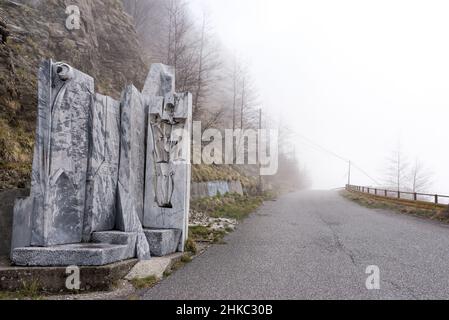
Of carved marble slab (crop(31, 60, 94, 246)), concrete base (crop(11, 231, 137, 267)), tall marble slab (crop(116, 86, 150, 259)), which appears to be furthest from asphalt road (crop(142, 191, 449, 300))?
carved marble slab (crop(31, 60, 94, 246))

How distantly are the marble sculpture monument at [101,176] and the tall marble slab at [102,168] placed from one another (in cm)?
2

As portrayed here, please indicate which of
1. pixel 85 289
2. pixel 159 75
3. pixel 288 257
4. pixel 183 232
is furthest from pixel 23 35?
pixel 288 257

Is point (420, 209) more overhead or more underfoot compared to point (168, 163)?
more underfoot

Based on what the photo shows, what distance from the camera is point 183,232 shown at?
6.44 m

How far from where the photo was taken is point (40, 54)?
1171cm

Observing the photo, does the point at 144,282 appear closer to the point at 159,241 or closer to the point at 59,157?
the point at 159,241

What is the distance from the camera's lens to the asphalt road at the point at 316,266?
4.29 meters

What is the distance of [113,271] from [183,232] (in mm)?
2102

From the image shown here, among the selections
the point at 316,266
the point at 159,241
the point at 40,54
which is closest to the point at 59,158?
the point at 159,241

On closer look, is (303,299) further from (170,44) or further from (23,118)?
(170,44)

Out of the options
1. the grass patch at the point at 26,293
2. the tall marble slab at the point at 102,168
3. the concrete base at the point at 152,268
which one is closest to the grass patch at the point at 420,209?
the concrete base at the point at 152,268

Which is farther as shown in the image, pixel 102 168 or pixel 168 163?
pixel 168 163

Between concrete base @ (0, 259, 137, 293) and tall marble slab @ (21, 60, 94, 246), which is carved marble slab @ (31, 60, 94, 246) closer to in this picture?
tall marble slab @ (21, 60, 94, 246)

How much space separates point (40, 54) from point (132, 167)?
29.5 ft
